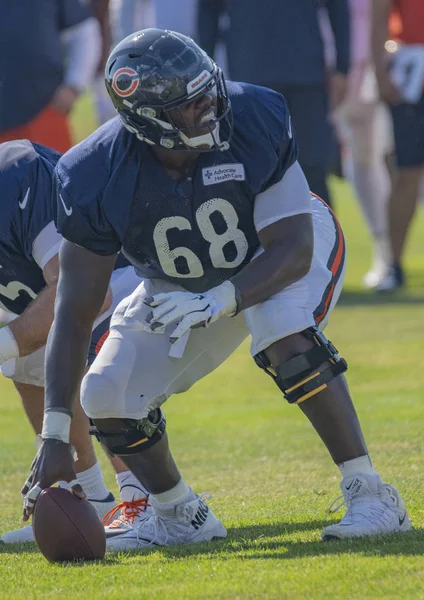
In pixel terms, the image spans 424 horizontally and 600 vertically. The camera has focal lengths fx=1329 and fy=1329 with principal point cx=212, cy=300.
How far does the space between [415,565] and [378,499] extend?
0.54 meters

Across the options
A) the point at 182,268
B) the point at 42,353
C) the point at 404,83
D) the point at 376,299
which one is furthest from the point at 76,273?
the point at 376,299

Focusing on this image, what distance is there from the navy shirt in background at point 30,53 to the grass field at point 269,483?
87.6 inches

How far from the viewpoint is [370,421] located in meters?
6.32

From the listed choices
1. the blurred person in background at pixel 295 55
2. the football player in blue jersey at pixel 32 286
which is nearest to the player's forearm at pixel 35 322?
the football player in blue jersey at pixel 32 286

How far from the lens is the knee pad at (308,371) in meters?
4.07

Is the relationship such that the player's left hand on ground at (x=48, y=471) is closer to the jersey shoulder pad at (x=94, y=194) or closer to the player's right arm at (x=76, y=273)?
the player's right arm at (x=76, y=273)

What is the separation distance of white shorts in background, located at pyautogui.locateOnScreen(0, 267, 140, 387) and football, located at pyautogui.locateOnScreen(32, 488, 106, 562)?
1.00 metres

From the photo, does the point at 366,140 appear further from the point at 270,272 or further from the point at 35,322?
the point at 270,272

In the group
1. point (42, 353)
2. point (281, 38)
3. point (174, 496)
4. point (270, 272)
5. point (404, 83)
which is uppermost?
point (270, 272)

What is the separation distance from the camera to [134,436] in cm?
432

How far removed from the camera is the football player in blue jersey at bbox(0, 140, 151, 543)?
15.4 ft

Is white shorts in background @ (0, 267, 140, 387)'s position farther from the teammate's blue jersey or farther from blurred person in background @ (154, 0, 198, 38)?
blurred person in background @ (154, 0, 198, 38)

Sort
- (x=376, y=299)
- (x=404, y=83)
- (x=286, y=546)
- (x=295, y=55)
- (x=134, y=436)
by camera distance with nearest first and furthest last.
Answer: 1. (x=286, y=546)
2. (x=134, y=436)
3. (x=295, y=55)
4. (x=404, y=83)
5. (x=376, y=299)

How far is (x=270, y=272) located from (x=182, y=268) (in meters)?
0.42
